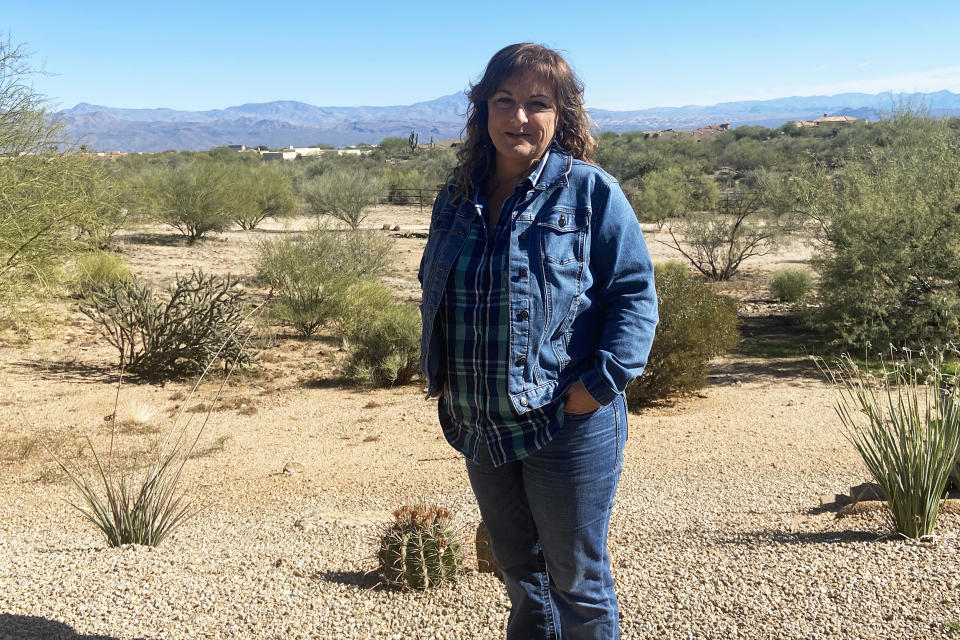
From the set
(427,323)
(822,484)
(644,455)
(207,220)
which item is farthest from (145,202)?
(427,323)

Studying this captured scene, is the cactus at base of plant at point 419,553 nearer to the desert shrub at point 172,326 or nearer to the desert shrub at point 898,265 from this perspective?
the desert shrub at point 172,326

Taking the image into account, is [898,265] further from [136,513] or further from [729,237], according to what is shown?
[136,513]

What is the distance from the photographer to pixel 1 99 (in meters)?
8.98

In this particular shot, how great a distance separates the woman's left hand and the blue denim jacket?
18 millimetres

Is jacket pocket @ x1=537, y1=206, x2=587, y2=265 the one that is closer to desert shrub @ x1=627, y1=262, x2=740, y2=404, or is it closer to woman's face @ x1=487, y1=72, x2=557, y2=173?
woman's face @ x1=487, y1=72, x2=557, y2=173

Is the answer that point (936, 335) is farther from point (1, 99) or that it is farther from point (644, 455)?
point (1, 99)

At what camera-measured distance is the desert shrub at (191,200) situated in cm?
2208

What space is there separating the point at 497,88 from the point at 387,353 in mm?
8449

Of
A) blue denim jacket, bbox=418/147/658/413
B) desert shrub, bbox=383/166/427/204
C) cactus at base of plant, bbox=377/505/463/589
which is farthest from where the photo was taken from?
desert shrub, bbox=383/166/427/204

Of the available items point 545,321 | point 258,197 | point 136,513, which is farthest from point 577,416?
point 258,197

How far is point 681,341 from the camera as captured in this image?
9.17m

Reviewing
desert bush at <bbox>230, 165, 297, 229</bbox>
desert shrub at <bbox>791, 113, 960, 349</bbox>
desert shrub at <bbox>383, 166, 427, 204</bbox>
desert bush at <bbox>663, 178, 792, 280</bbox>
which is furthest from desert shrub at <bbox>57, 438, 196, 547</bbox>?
desert shrub at <bbox>383, 166, 427, 204</bbox>

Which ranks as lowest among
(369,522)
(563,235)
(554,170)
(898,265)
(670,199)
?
(369,522)

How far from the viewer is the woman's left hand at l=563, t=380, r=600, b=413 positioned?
1922 millimetres
